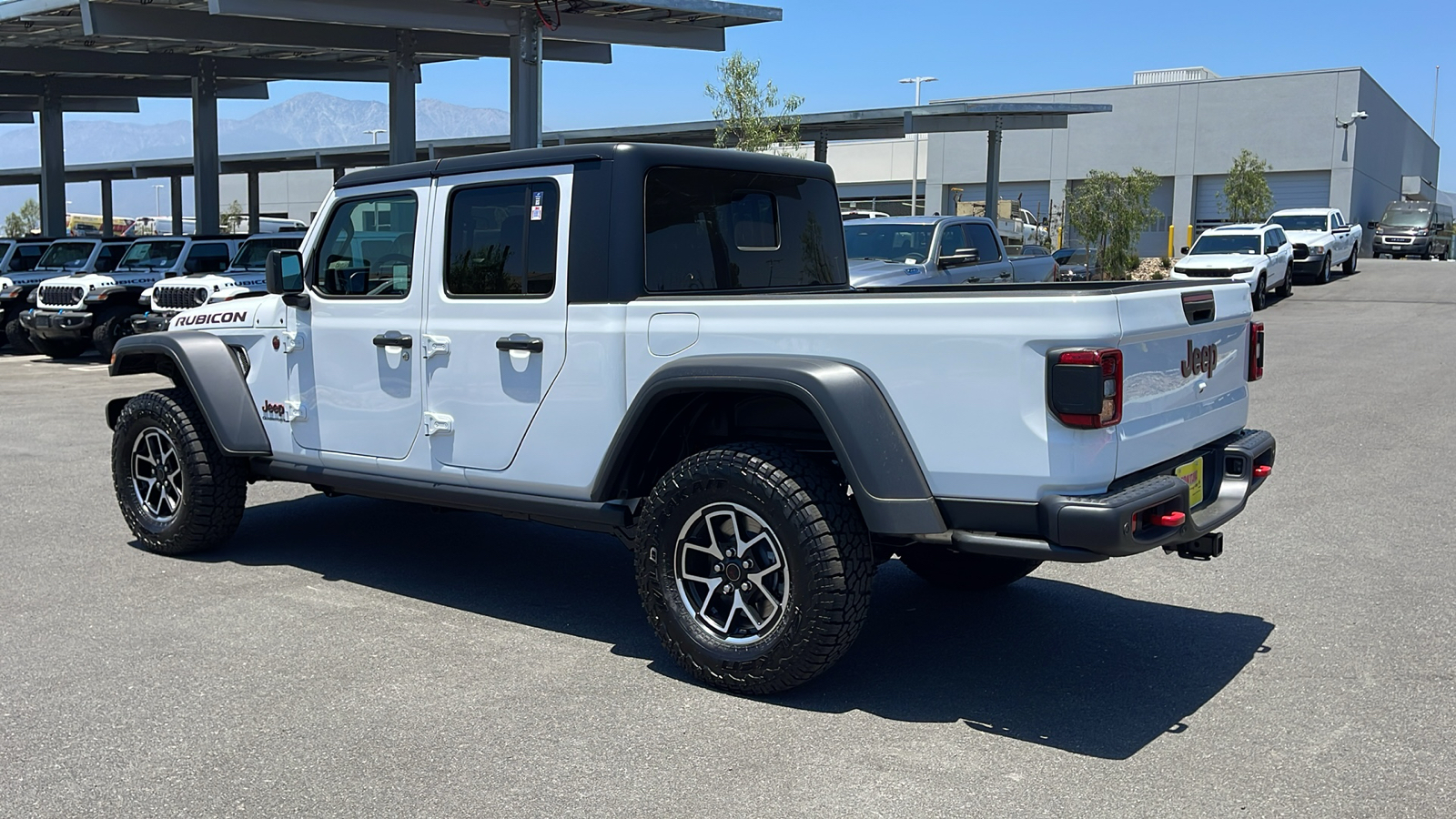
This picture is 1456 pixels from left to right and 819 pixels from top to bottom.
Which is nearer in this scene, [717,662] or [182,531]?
[717,662]

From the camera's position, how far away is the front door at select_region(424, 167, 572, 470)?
215 inches

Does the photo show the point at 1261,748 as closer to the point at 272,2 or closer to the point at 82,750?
the point at 82,750

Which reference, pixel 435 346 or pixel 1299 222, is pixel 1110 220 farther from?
pixel 435 346

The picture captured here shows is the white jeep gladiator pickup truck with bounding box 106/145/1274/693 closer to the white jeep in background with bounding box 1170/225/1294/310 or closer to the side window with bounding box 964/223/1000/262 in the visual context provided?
the side window with bounding box 964/223/1000/262

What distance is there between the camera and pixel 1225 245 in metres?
25.3

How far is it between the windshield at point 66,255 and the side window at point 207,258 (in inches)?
114

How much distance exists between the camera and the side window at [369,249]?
19.9 ft

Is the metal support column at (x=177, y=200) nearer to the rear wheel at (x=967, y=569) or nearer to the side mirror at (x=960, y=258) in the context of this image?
the side mirror at (x=960, y=258)

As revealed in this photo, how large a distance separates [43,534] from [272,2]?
1368 cm

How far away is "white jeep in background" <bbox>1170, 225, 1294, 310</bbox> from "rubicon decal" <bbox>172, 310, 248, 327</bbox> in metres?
Answer: 19.2

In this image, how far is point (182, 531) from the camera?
Result: 6.88m

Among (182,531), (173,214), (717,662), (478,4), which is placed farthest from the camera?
(173,214)

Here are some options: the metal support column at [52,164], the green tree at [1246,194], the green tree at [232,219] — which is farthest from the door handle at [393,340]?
the green tree at [232,219]

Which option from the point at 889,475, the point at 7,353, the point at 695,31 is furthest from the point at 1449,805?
the point at 7,353
